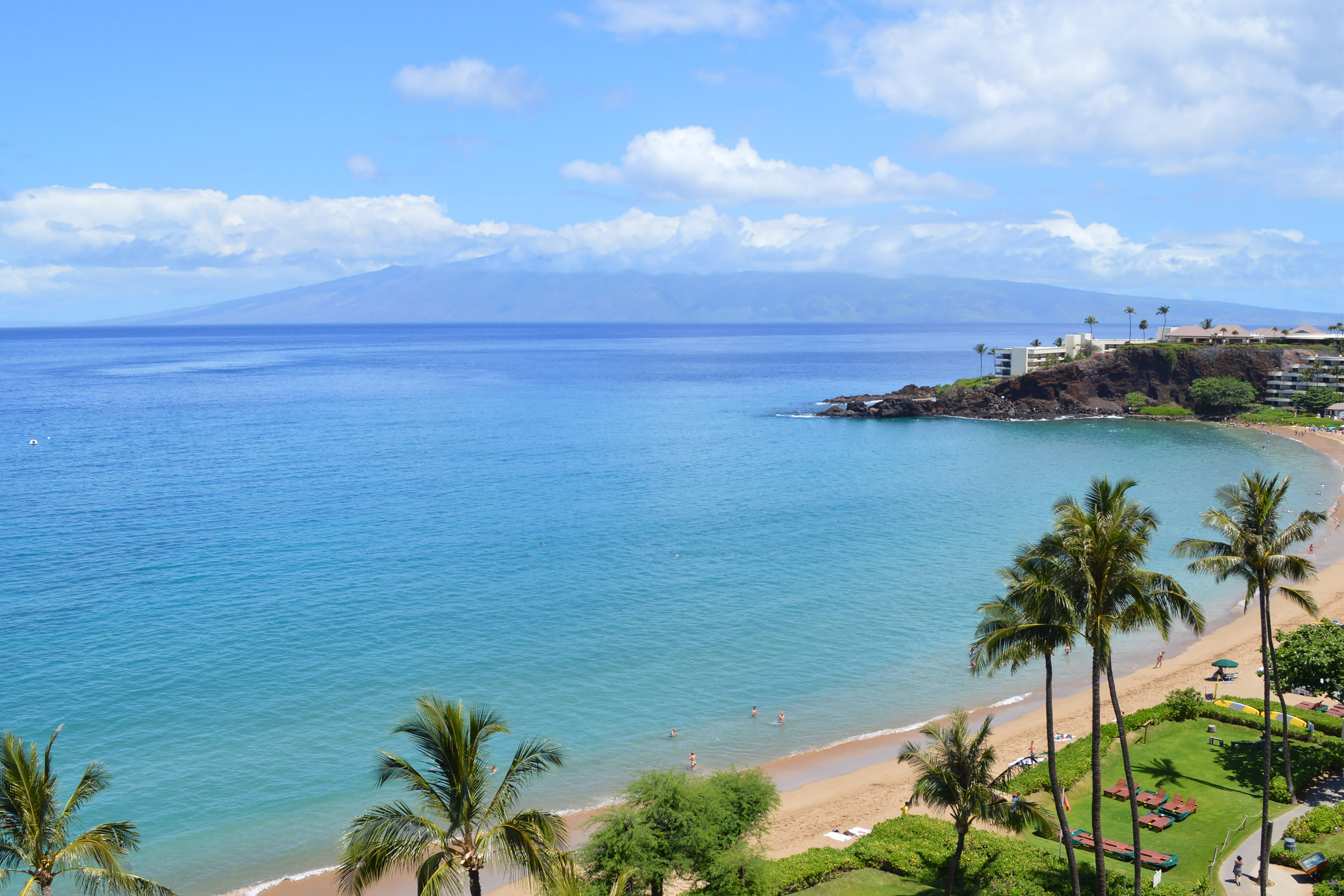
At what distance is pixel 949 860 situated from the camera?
2689 centimetres

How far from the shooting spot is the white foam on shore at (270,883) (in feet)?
94.6

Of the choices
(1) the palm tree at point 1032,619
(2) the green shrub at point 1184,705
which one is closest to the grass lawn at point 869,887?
(1) the palm tree at point 1032,619

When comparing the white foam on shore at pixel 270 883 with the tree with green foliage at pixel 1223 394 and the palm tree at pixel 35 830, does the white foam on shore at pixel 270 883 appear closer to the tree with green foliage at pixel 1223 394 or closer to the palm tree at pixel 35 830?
the palm tree at pixel 35 830

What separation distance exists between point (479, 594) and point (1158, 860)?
128 ft

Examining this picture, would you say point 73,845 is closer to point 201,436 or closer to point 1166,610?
point 1166,610

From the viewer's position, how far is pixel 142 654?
1783 inches

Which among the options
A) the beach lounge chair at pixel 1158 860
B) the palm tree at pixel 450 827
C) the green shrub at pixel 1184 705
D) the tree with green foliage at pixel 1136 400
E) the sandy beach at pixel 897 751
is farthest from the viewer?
the tree with green foliage at pixel 1136 400

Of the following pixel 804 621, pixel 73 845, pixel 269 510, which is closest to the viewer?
pixel 73 845

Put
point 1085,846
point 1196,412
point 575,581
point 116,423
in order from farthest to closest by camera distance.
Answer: point 1196,412, point 116,423, point 575,581, point 1085,846

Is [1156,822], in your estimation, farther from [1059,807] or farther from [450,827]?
[450,827]

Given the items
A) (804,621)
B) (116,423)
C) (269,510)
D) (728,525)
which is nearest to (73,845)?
(804,621)

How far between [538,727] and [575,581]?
19183mm

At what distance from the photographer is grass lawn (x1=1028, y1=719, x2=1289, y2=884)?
2872cm

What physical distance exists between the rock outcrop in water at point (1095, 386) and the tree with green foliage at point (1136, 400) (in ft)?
3.67
